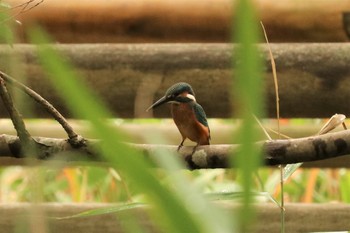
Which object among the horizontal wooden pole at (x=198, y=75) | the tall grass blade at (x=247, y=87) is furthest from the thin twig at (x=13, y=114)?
the horizontal wooden pole at (x=198, y=75)

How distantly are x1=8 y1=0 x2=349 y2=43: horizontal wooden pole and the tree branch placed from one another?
959mm

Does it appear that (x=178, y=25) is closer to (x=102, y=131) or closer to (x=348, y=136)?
(x=348, y=136)

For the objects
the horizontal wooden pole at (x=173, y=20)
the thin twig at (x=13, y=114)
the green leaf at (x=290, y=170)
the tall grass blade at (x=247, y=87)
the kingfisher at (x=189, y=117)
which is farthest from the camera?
the horizontal wooden pole at (x=173, y=20)

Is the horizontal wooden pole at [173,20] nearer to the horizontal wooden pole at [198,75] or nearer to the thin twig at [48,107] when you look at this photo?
the horizontal wooden pole at [198,75]

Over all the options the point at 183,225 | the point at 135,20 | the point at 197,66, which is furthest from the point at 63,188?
the point at 183,225

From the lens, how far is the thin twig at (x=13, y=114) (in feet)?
2.70

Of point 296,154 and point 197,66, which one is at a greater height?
point 197,66

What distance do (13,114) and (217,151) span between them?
24 centimetres

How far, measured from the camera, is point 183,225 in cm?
30

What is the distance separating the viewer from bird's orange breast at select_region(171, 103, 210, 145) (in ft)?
4.25

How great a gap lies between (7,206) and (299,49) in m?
0.69

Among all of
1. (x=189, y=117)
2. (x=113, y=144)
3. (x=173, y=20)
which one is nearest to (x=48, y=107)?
(x=189, y=117)

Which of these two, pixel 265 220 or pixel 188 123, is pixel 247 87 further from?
pixel 265 220

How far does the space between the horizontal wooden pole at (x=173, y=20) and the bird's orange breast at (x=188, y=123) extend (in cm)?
56
